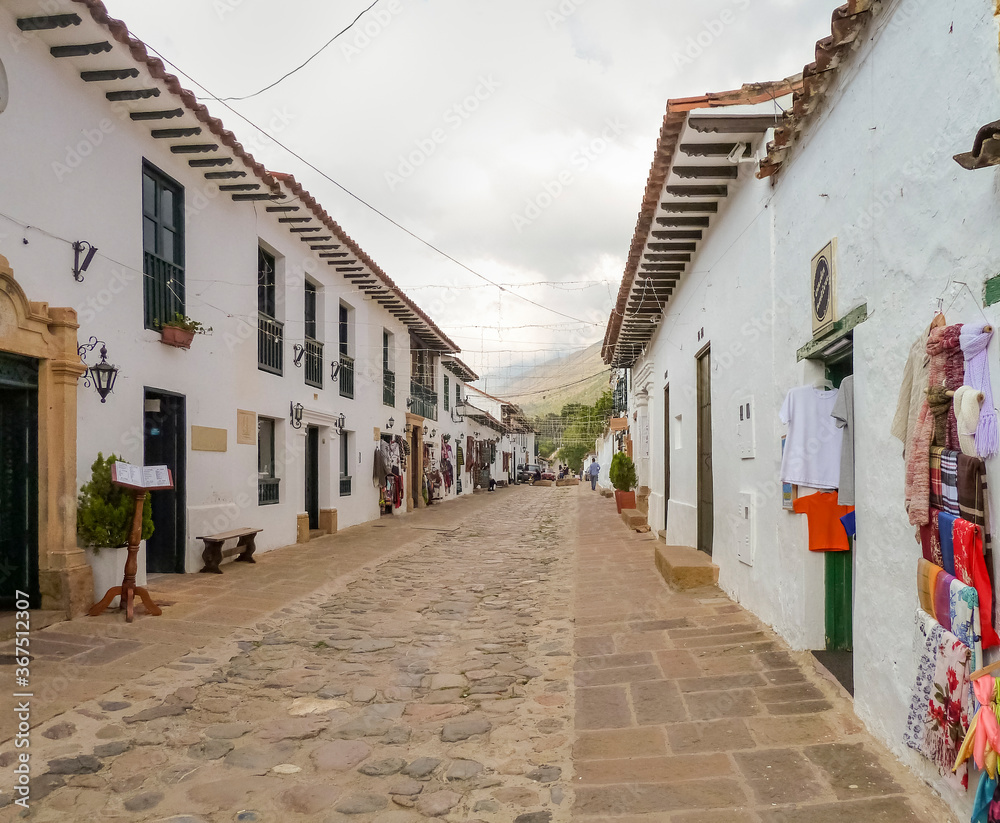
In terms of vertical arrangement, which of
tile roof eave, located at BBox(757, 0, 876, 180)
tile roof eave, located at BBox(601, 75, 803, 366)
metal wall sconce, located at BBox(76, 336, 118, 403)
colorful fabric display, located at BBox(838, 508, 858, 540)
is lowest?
colorful fabric display, located at BBox(838, 508, 858, 540)

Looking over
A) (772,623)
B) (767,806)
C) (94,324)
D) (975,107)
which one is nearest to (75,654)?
(94,324)

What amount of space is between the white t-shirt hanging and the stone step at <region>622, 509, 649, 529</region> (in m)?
8.97

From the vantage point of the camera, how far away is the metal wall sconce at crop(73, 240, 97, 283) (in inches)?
252

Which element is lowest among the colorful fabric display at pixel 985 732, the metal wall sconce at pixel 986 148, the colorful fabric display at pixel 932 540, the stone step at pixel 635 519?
the stone step at pixel 635 519

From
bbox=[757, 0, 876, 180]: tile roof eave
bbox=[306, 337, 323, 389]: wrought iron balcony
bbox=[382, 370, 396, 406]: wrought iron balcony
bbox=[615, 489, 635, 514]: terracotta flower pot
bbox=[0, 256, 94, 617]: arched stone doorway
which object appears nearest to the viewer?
bbox=[757, 0, 876, 180]: tile roof eave

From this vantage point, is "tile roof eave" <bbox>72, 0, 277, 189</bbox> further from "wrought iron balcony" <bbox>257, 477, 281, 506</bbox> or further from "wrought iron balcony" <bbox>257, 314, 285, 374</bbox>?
"wrought iron balcony" <bbox>257, 477, 281, 506</bbox>

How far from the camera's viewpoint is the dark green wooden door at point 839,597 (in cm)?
468

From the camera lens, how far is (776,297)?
540 cm

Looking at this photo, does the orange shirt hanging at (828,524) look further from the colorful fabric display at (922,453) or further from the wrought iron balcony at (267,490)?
the wrought iron balcony at (267,490)

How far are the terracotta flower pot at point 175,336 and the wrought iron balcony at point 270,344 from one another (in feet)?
7.54

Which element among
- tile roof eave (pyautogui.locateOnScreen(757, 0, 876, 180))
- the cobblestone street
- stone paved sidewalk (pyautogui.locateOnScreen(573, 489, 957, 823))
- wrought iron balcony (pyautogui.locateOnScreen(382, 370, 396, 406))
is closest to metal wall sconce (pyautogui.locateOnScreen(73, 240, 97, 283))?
the cobblestone street

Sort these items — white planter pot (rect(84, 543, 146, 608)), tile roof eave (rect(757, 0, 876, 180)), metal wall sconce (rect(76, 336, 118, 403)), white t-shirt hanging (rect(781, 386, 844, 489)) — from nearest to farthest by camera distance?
tile roof eave (rect(757, 0, 876, 180)) → white t-shirt hanging (rect(781, 386, 844, 489)) → white planter pot (rect(84, 543, 146, 608)) → metal wall sconce (rect(76, 336, 118, 403))

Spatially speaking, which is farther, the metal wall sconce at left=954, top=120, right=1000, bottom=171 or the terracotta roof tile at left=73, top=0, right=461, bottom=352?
the terracotta roof tile at left=73, top=0, right=461, bottom=352

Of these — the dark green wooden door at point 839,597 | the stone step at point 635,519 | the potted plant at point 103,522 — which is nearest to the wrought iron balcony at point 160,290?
the potted plant at point 103,522
